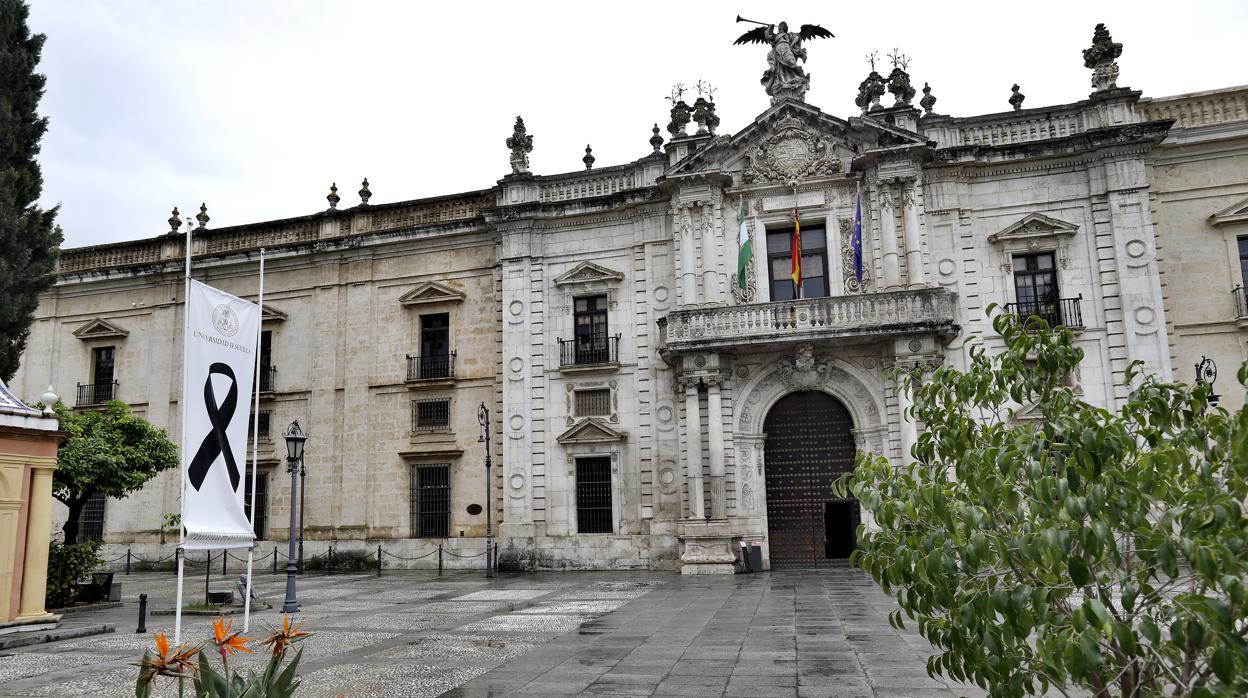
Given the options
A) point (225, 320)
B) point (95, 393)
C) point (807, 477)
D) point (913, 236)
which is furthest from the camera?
point (95, 393)

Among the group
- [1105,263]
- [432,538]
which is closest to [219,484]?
[432,538]

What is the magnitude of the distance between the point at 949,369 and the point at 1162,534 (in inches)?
50.6

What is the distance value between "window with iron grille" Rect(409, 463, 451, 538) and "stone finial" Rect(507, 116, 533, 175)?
30.6ft

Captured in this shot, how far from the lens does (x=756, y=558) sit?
2200 centimetres

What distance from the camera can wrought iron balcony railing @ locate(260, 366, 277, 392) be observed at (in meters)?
28.5

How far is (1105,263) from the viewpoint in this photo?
71.5 ft

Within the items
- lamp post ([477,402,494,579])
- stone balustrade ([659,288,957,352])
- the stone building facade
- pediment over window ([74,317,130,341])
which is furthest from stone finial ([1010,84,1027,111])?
pediment over window ([74,317,130,341])

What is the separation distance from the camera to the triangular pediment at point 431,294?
88.6 ft

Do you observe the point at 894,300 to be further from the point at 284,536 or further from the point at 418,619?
the point at 284,536

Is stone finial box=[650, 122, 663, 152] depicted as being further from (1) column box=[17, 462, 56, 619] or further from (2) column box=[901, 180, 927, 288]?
(1) column box=[17, 462, 56, 619]

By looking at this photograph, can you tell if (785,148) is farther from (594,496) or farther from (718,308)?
(594,496)

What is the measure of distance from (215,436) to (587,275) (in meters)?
15.8

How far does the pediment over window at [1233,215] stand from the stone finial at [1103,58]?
4.12m

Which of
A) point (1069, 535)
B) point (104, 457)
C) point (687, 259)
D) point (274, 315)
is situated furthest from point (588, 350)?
point (1069, 535)
